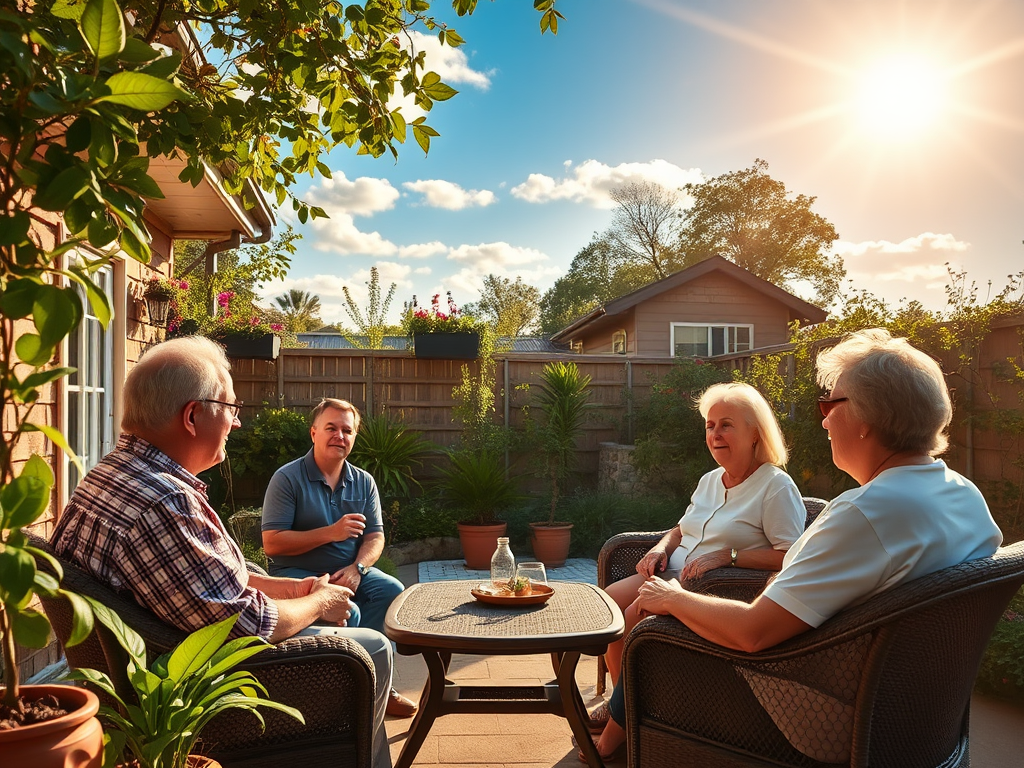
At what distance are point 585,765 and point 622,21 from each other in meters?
8.27

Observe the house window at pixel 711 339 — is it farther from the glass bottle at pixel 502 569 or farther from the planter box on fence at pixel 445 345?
the glass bottle at pixel 502 569

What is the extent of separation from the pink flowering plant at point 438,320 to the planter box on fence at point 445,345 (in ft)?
0.18

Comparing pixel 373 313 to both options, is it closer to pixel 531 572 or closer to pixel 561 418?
pixel 561 418

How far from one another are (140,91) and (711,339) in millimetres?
13406

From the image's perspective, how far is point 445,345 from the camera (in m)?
8.41

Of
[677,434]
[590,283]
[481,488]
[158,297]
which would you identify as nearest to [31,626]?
[158,297]

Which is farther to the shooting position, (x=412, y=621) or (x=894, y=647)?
(x=412, y=621)

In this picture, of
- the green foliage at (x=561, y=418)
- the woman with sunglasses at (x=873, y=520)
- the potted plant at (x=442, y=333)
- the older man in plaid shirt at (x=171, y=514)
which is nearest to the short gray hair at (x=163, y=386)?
the older man in plaid shirt at (x=171, y=514)

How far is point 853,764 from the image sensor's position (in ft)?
4.76

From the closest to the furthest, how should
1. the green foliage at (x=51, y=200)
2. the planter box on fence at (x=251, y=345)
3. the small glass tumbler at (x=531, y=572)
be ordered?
the green foliage at (x=51, y=200)
the small glass tumbler at (x=531, y=572)
the planter box on fence at (x=251, y=345)

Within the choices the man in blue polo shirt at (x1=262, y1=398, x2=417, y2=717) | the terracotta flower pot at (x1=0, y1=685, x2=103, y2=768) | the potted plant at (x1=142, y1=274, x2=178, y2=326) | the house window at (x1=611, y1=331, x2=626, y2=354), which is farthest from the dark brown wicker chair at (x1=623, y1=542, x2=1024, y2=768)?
the house window at (x1=611, y1=331, x2=626, y2=354)

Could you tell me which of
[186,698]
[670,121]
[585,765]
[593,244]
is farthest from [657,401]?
[593,244]

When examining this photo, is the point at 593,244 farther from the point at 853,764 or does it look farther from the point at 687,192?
the point at 853,764

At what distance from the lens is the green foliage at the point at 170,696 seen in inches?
50.2
